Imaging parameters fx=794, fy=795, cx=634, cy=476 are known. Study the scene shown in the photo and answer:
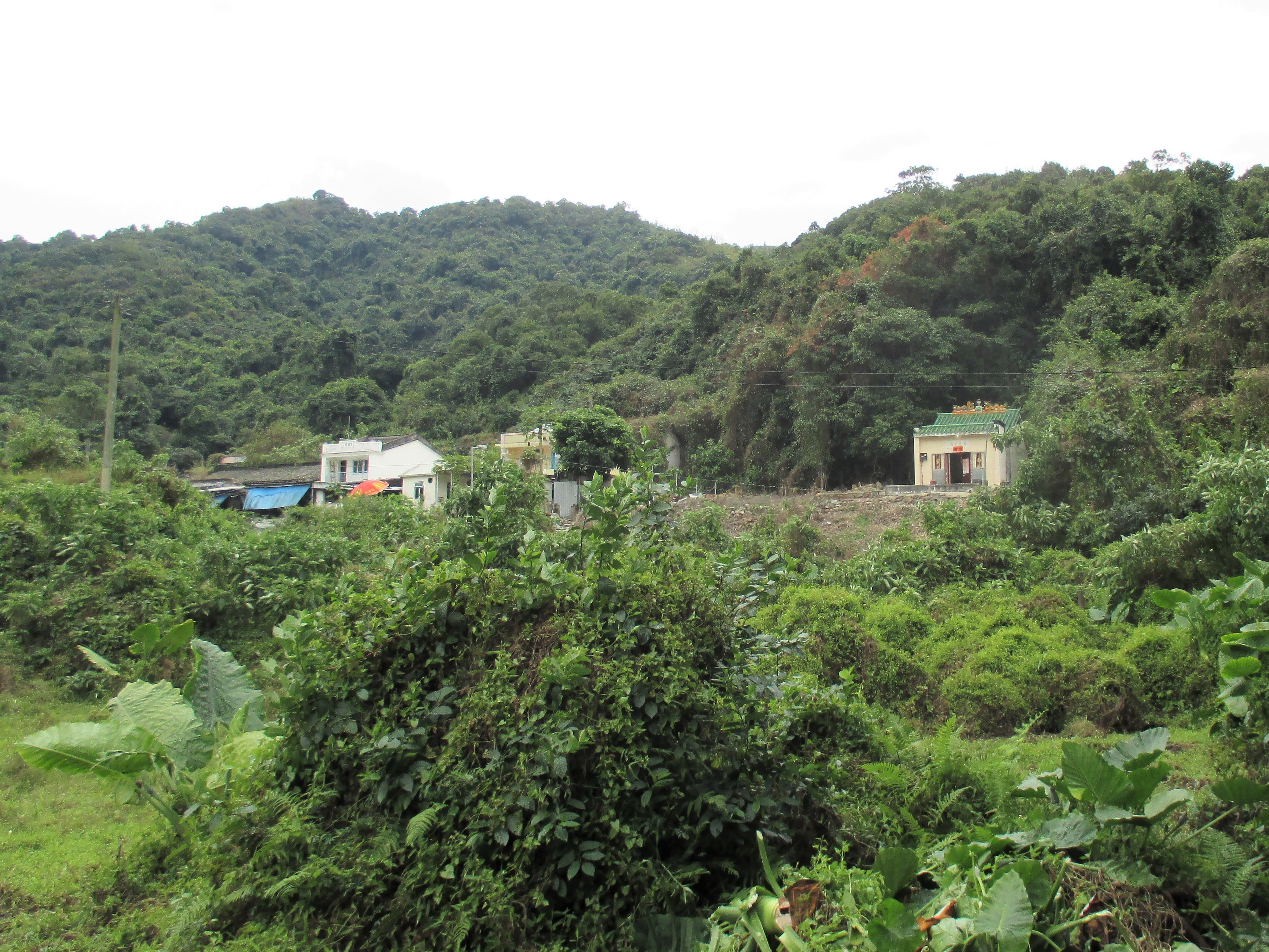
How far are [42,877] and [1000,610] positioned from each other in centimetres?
774

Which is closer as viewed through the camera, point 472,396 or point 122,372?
point 122,372

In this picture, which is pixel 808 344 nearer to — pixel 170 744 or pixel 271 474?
pixel 271 474

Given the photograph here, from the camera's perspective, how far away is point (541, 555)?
334 centimetres

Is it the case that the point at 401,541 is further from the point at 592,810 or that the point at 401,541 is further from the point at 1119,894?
the point at 1119,894

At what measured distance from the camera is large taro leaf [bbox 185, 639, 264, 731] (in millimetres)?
4750

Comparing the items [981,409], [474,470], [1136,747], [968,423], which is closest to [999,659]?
[1136,747]

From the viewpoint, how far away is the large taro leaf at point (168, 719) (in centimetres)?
405

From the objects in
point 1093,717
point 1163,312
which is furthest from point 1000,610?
point 1163,312

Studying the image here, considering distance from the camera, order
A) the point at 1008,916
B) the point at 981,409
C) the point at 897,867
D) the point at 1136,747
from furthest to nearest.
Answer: the point at 981,409 → the point at 1136,747 → the point at 897,867 → the point at 1008,916

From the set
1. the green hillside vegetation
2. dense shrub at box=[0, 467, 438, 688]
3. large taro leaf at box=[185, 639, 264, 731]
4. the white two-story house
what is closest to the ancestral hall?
the green hillside vegetation

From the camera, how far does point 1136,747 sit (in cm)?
269

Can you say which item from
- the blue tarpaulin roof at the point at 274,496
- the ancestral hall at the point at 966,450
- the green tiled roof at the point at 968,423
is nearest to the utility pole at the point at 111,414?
the blue tarpaulin roof at the point at 274,496

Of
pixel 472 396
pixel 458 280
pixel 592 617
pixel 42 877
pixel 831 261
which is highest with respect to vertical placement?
pixel 458 280

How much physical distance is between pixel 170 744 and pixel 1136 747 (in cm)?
431
